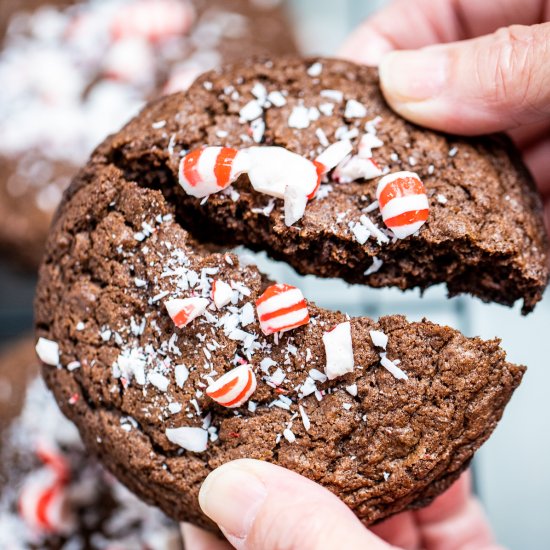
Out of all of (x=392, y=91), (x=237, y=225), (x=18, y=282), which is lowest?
(x=18, y=282)

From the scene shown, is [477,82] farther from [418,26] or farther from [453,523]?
[453,523]

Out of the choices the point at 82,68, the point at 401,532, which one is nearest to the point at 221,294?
the point at 401,532

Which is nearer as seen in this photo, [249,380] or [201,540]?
[249,380]

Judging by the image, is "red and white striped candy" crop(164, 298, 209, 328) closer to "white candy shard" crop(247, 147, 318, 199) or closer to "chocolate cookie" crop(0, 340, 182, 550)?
"white candy shard" crop(247, 147, 318, 199)

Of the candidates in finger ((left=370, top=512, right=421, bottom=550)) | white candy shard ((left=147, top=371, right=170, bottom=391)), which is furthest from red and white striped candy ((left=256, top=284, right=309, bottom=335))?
finger ((left=370, top=512, right=421, bottom=550))

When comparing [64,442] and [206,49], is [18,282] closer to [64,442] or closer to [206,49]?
[64,442]

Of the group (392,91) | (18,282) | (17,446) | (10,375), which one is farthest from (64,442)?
(392,91)

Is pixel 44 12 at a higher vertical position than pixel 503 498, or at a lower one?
higher
